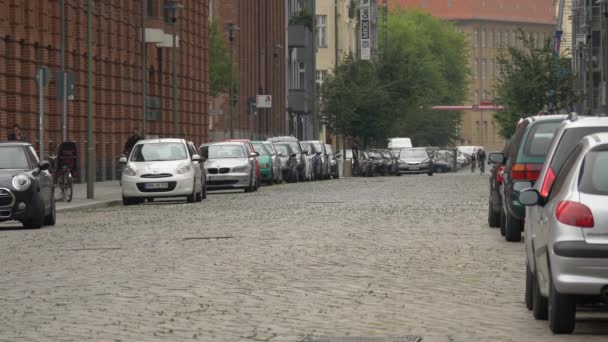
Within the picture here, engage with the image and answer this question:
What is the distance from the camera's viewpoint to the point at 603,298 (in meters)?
11.3

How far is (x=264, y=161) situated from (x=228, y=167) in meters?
10.9

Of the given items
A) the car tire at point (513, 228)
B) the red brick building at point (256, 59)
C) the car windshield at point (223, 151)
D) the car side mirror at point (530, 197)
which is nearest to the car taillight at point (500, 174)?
the car tire at point (513, 228)

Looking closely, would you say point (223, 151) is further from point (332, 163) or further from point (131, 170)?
point (332, 163)

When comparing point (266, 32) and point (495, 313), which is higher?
point (266, 32)

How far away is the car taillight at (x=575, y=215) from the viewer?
11.3 metres

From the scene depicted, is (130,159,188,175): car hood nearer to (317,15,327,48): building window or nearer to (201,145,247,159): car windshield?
(201,145,247,159): car windshield

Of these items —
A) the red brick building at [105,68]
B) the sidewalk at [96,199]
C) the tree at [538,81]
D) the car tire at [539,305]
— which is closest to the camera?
the car tire at [539,305]

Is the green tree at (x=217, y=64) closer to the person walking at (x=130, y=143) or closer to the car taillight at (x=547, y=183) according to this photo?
the person walking at (x=130, y=143)

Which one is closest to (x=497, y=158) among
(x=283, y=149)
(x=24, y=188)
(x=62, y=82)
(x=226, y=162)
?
(x=24, y=188)

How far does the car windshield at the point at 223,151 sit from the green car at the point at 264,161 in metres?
9.13

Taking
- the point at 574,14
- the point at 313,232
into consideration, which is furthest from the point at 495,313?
the point at 574,14

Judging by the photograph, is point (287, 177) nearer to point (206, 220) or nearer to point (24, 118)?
point (24, 118)

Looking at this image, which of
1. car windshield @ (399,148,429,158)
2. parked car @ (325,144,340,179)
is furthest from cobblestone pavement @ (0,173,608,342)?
car windshield @ (399,148,429,158)

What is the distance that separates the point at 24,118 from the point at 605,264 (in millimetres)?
38962
